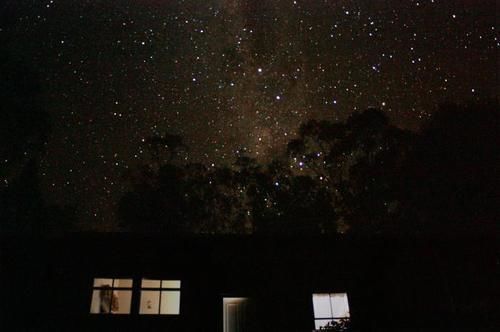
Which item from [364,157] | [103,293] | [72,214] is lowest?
[103,293]

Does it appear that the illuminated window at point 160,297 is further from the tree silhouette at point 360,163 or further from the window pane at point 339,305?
the tree silhouette at point 360,163

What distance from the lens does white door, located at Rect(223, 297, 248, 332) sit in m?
10.3

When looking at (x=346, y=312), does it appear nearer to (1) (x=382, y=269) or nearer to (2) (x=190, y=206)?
(1) (x=382, y=269)

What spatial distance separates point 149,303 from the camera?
9.92 metres

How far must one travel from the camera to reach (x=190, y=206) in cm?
2797

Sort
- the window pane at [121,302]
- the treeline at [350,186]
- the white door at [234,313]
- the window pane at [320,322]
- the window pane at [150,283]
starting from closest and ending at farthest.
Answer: the window pane at [121,302] → the window pane at [320,322] → the window pane at [150,283] → the white door at [234,313] → the treeline at [350,186]

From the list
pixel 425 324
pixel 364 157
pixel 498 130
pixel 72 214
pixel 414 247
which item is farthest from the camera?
pixel 72 214

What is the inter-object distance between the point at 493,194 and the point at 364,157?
7626mm

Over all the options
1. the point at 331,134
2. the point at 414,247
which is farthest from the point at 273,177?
the point at 414,247

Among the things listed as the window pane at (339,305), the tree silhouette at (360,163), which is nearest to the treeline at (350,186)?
the tree silhouette at (360,163)

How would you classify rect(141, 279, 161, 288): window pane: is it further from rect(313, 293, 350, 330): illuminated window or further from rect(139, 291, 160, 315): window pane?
rect(313, 293, 350, 330): illuminated window

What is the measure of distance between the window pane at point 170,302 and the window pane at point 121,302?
0.82m

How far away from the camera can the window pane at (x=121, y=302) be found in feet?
32.0

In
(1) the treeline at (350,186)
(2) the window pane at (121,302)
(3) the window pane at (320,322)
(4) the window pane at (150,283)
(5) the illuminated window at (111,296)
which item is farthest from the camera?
(1) the treeline at (350,186)
